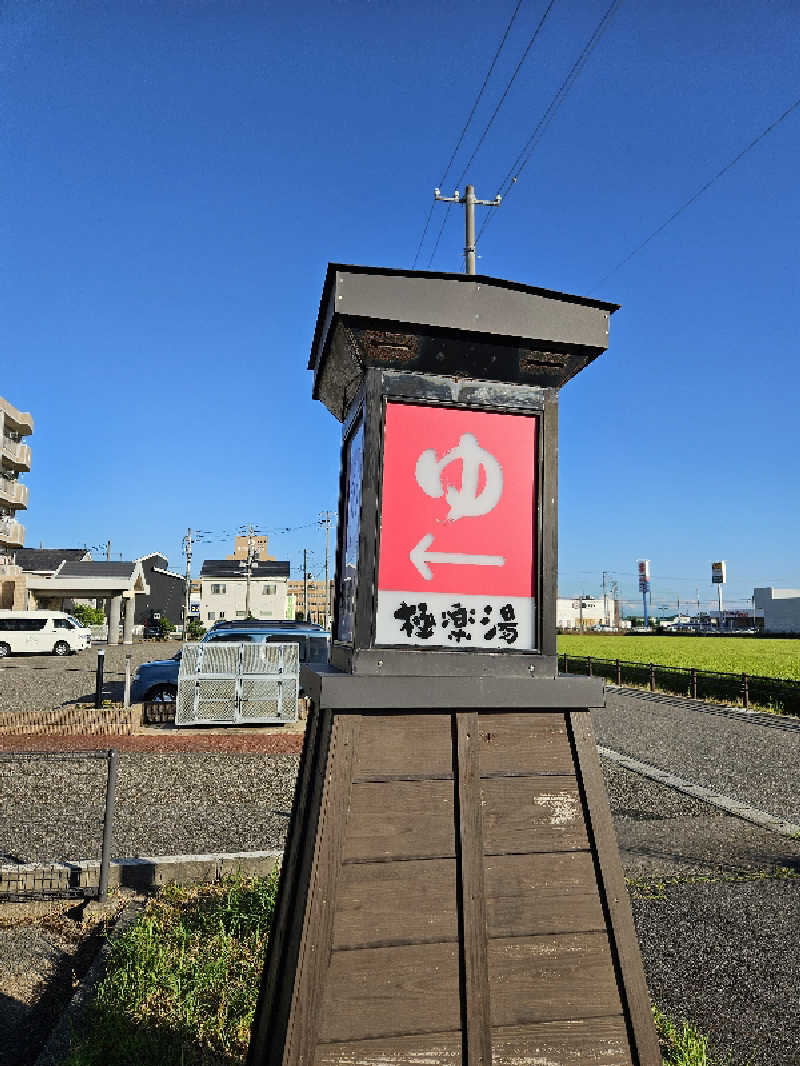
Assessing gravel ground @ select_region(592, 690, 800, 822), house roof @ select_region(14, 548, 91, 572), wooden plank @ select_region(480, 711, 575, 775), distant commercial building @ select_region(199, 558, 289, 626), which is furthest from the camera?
distant commercial building @ select_region(199, 558, 289, 626)

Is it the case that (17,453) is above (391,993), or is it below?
above

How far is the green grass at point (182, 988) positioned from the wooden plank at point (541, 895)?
2162 mm

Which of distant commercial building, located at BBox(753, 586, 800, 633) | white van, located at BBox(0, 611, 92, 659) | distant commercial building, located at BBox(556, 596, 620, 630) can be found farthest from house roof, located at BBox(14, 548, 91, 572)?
distant commercial building, located at BBox(556, 596, 620, 630)

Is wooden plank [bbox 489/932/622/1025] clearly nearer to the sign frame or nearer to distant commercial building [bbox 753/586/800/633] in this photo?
the sign frame

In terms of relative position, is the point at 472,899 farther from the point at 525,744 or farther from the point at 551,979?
the point at 525,744

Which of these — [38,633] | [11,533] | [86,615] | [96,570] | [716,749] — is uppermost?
[11,533]

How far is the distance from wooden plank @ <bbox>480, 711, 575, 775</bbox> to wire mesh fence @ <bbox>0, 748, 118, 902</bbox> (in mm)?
4137

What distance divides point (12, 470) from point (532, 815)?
5081 centimetres

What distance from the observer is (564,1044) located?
2082 mm

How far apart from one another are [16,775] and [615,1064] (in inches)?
397

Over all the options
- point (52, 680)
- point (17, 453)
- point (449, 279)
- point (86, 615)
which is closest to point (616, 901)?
point (449, 279)

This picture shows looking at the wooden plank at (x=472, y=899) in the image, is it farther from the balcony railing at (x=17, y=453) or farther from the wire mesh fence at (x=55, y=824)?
the balcony railing at (x=17, y=453)

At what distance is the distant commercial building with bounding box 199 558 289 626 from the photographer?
76000mm

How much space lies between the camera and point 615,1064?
6.86 feet
